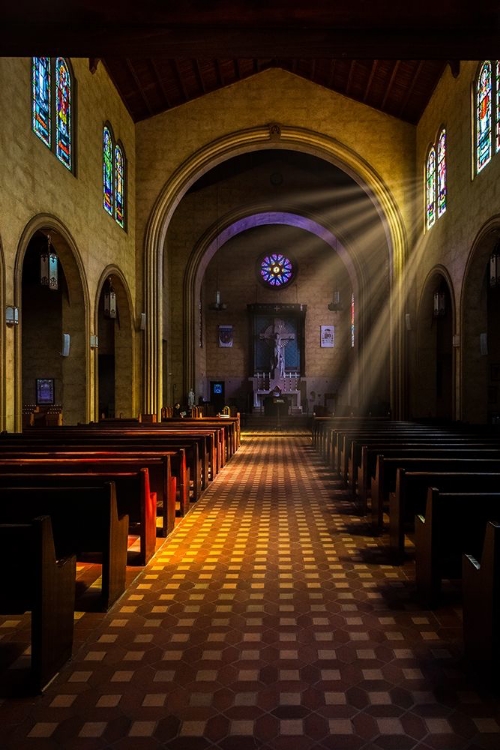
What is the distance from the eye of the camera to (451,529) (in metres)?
3.60

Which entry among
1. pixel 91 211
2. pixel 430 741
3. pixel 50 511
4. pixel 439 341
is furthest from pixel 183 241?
pixel 430 741

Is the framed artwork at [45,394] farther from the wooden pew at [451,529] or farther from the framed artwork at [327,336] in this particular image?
the wooden pew at [451,529]

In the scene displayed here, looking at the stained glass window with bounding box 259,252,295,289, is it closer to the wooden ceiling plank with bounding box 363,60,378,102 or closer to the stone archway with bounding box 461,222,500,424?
the wooden ceiling plank with bounding box 363,60,378,102

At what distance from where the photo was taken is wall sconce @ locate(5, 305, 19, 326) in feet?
29.4

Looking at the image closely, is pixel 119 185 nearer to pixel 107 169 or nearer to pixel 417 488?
pixel 107 169

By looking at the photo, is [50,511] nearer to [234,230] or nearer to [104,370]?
[104,370]

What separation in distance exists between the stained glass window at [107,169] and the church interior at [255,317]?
0.34 ft

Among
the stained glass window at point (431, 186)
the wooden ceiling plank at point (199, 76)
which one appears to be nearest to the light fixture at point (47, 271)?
the wooden ceiling plank at point (199, 76)

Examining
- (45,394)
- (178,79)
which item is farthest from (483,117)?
(45,394)

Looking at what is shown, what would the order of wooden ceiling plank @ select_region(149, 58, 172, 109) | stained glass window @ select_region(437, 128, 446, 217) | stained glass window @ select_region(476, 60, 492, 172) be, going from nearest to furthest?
stained glass window @ select_region(476, 60, 492, 172), stained glass window @ select_region(437, 128, 446, 217), wooden ceiling plank @ select_region(149, 58, 172, 109)

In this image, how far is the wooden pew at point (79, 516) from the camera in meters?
3.74

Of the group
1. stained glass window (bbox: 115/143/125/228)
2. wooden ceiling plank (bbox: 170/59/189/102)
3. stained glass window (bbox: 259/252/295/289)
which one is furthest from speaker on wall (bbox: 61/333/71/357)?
stained glass window (bbox: 259/252/295/289)

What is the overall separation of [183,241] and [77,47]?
17507mm

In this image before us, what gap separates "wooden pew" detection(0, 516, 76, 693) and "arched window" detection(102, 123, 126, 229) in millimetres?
12765
